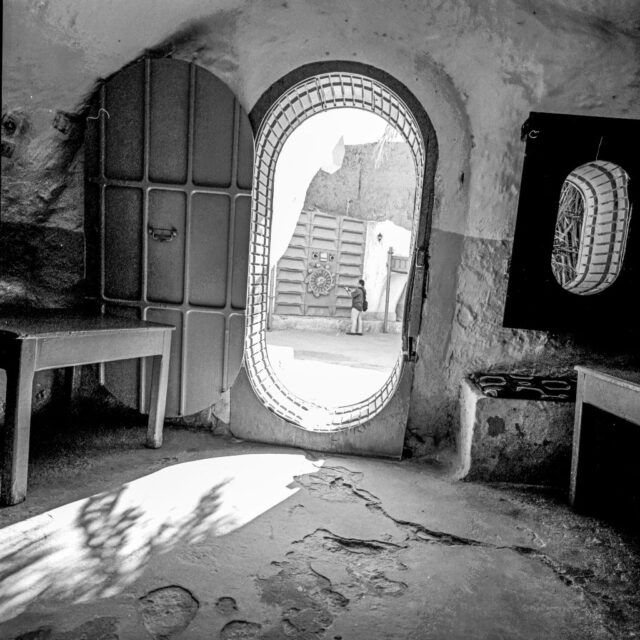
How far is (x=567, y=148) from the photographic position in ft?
9.41

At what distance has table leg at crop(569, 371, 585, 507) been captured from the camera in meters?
2.47

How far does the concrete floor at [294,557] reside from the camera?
5.33 ft

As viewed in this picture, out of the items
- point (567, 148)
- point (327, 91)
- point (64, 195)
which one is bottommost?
point (64, 195)

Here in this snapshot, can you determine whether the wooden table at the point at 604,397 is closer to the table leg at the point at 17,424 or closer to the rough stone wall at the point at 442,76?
the rough stone wall at the point at 442,76

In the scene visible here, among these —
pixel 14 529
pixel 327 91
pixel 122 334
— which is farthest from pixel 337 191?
pixel 14 529

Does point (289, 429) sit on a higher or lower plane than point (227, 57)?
lower

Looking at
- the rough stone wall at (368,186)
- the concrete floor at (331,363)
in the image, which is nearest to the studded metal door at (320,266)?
the rough stone wall at (368,186)

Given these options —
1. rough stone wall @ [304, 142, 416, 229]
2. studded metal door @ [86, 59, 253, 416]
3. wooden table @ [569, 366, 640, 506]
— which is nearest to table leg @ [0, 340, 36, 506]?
studded metal door @ [86, 59, 253, 416]

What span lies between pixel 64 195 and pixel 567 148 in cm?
325

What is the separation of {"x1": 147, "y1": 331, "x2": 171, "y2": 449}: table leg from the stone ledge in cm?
193

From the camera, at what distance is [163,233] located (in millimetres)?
3174

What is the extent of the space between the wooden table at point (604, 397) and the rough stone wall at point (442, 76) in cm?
70

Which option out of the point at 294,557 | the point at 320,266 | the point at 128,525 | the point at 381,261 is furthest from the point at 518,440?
the point at 381,261

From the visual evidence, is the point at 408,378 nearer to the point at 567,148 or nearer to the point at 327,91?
the point at 567,148
